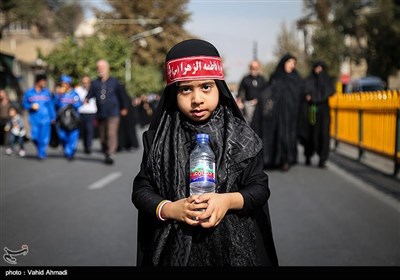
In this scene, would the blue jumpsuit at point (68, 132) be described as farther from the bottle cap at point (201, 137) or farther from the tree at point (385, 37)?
the tree at point (385, 37)

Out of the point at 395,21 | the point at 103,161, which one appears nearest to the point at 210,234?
the point at 103,161

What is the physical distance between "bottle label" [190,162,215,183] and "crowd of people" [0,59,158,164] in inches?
440

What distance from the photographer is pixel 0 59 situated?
25.3m

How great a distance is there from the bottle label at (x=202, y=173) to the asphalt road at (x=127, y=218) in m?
1.59

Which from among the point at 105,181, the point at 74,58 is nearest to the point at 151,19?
the point at 74,58

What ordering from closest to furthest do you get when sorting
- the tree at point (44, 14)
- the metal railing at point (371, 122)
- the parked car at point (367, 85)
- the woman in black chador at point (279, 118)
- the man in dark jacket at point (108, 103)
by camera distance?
the metal railing at point (371, 122), the woman in black chador at point (279, 118), the man in dark jacket at point (108, 103), the tree at point (44, 14), the parked car at point (367, 85)

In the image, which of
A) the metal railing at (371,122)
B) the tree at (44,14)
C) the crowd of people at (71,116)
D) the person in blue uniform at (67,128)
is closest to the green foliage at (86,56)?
the tree at (44,14)

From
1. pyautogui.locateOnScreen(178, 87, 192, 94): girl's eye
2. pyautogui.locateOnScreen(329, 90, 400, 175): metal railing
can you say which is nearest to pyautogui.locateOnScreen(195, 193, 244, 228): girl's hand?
pyautogui.locateOnScreen(178, 87, 192, 94): girl's eye

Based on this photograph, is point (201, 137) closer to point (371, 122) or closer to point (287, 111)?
point (287, 111)

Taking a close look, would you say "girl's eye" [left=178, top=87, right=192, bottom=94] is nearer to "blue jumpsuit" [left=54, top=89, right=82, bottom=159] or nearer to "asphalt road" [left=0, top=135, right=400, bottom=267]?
"asphalt road" [left=0, top=135, right=400, bottom=267]

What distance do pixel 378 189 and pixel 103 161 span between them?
638cm

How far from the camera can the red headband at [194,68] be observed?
275cm

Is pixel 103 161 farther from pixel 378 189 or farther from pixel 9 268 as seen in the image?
pixel 9 268

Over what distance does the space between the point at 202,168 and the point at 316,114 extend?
1111 cm
